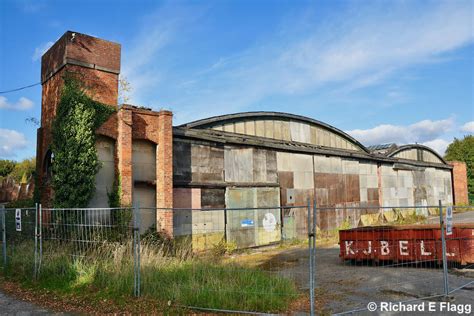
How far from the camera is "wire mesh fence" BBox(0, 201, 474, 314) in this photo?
764 cm

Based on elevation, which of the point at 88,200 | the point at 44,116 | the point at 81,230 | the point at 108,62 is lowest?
the point at 81,230

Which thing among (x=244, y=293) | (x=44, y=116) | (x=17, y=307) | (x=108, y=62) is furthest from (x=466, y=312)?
(x=44, y=116)

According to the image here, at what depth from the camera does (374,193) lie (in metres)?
27.1

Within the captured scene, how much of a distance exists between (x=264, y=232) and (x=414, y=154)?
2239 centimetres

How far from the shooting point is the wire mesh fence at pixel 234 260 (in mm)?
7641

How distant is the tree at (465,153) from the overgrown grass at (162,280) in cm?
5596

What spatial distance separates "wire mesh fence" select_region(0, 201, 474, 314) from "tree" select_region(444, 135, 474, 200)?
46.7 m

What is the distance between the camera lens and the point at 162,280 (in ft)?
27.2

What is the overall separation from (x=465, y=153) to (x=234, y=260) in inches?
2298

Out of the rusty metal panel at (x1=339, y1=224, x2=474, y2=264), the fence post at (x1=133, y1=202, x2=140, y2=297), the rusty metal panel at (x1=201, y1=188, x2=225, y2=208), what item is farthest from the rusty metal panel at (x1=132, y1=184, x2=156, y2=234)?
the rusty metal panel at (x1=339, y1=224, x2=474, y2=264)

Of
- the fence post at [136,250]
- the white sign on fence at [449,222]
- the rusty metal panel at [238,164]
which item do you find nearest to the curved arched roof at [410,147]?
the rusty metal panel at [238,164]

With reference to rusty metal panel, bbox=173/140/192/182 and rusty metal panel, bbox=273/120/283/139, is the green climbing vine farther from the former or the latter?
rusty metal panel, bbox=273/120/283/139

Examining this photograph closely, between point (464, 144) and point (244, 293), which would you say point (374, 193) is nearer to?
point (244, 293)

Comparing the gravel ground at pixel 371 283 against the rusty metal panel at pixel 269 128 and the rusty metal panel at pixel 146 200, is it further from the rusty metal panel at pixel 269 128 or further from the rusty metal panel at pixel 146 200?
the rusty metal panel at pixel 269 128
